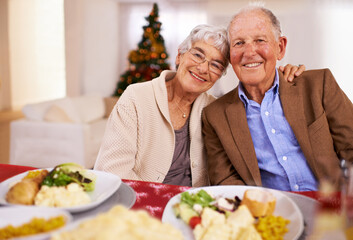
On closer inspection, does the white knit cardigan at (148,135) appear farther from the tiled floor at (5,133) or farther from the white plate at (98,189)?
the tiled floor at (5,133)

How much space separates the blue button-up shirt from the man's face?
97 mm

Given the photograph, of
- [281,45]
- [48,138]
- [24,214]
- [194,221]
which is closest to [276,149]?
[281,45]

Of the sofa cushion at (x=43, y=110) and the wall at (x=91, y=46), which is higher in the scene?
the wall at (x=91, y=46)

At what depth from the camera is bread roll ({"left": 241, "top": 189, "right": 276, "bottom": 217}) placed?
0.82 meters

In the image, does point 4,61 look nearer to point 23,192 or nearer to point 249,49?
point 249,49

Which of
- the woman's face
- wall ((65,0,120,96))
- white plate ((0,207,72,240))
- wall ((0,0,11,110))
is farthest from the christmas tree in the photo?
white plate ((0,207,72,240))

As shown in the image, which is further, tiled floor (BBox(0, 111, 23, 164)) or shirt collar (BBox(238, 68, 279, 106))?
tiled floor (BBox(0, 111, 23, 164))

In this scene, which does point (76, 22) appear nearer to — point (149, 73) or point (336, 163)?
point (149, 73)

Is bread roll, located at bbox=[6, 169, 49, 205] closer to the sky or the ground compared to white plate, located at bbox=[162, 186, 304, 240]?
closer to the sky

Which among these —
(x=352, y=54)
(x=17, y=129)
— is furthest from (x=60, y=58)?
(x=352, y=54)

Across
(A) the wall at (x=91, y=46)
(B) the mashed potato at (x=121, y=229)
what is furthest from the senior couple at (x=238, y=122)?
(A) the wall at (x=91, y=46)

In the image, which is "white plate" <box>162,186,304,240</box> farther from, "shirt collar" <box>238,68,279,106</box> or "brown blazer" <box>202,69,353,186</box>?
"shirt collar" <box>238,68,279,106</box>

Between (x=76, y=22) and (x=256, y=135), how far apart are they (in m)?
5.53

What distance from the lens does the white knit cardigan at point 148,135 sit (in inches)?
67.4
